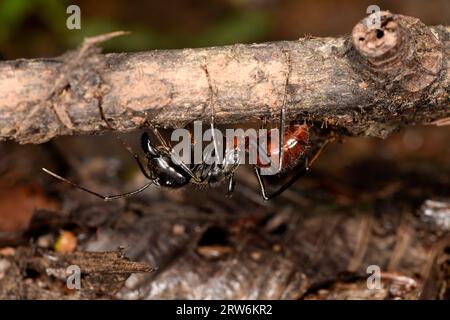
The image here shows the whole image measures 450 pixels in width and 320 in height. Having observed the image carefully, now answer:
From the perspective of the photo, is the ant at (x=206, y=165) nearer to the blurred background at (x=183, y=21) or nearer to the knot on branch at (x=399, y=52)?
the knot on branch at (x=399, y=52)

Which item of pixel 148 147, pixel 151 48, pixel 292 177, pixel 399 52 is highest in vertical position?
pixel 151 48

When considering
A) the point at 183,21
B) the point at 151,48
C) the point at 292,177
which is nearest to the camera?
the point at 292,177

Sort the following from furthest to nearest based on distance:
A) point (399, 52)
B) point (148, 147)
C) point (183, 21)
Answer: point (183, 21), point (148, 147), point (399, 52)

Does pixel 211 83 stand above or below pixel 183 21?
below

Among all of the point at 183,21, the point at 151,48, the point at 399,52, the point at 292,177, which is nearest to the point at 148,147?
the point at 292,177

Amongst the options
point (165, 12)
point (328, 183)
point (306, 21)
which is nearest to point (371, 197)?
point (328, 183)

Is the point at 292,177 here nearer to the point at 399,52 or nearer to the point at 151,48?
the point at 399,52
